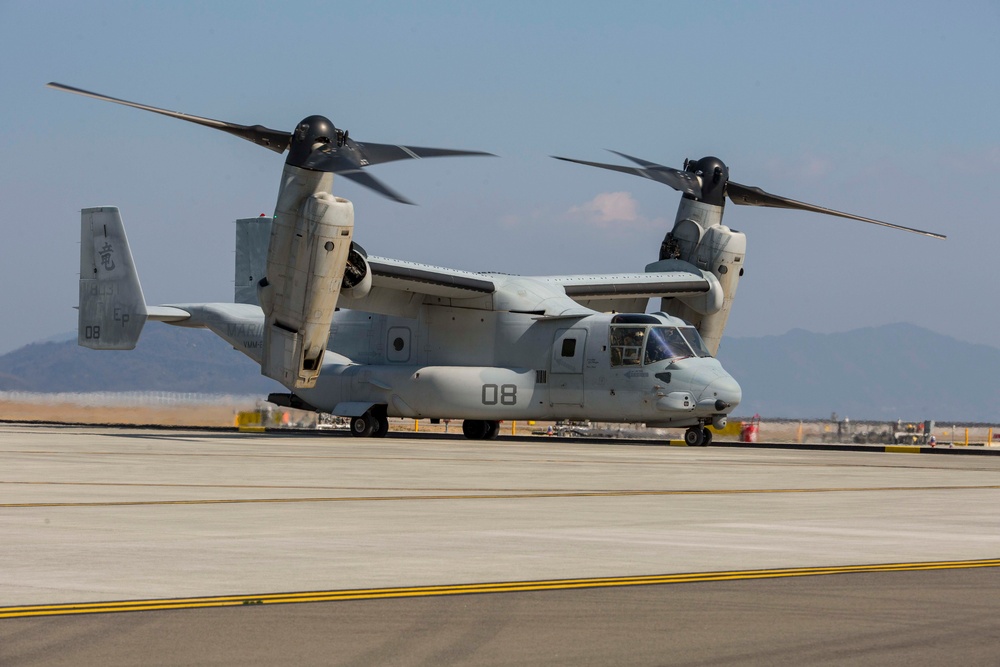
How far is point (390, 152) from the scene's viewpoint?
2892 centimetres

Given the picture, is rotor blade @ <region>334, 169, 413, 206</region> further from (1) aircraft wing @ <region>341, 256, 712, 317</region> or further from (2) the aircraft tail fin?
(2) the aircraft tail fin

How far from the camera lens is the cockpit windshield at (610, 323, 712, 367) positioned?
3070 cm

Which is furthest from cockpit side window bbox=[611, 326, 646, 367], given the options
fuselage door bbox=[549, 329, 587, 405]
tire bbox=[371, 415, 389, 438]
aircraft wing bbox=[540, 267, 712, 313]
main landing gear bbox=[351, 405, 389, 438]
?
tire bbox=[371, 415, 389, 438]

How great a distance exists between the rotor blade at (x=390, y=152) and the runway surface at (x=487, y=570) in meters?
12.1

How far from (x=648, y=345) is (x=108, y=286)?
14074mm

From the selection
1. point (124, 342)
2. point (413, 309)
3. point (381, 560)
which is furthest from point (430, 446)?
point (381, 560)

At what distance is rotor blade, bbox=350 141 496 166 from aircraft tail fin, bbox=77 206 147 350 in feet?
30.3

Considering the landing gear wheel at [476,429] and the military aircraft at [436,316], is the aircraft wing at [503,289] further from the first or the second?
the landing gear wheel at [476,429]

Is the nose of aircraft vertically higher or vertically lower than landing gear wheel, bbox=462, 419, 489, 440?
higher

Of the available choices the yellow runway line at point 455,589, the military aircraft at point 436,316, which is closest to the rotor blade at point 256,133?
the military aircraft at point 436,316

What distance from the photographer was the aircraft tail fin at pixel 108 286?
34906mm

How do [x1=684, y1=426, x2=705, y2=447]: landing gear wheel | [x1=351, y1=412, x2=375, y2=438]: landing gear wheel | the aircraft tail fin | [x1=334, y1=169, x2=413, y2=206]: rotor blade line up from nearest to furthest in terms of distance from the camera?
[x1=334, y1=169, x2=413, y2=206]: rotor blade
[x1=684, y1=426, x2=705, y2=447]: landing gear wheel
[x1=351, y1=412, x2=375, y2=438]: landing gear wheel
the aircraft tail fin

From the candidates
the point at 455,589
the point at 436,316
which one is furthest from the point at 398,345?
the point at 455,589

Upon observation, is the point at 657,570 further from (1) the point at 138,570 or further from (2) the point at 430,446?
(2) the point at 430,446
